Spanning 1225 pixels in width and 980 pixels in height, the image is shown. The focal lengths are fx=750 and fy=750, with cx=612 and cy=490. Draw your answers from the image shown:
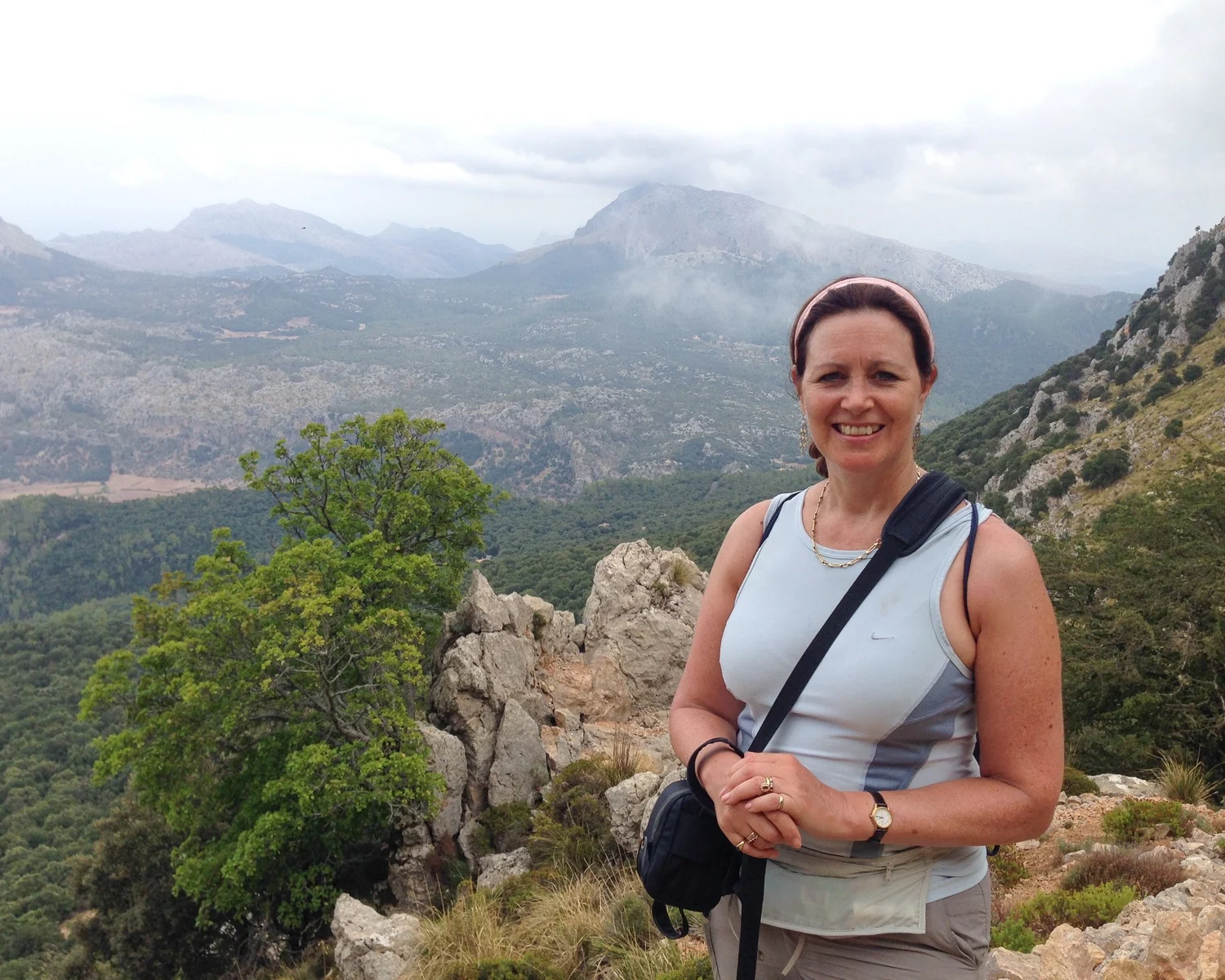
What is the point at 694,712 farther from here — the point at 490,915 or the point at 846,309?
the point at 490,915

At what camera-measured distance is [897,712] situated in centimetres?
174

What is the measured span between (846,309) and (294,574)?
13.2 m

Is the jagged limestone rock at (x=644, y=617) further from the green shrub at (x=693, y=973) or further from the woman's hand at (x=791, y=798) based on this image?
the woman's hand at (x=791, y=798)

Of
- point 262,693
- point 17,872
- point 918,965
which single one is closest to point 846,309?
point 918,965

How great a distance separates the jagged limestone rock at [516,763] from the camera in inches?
507

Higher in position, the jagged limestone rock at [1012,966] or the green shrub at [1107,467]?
the jagged limestone rock at [1012,966]

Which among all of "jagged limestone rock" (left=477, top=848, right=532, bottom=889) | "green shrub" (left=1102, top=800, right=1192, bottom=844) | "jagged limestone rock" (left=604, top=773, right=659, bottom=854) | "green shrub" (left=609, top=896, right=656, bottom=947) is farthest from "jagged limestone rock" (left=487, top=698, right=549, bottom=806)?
"green shrub" (left=1102, top=800, right=1192, bottom=844)

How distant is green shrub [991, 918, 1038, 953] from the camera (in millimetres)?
4477

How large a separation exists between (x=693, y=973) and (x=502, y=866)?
6468mm

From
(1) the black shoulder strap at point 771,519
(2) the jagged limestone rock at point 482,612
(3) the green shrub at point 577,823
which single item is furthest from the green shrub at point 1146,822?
(2) the jagged limestone rock at point 482,612

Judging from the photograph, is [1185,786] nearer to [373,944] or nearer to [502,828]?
[373,944]

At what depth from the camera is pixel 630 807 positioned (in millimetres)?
8227

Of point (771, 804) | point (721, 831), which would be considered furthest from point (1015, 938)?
point (771, 804)

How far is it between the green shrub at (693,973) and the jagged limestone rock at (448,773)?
27.0ft
